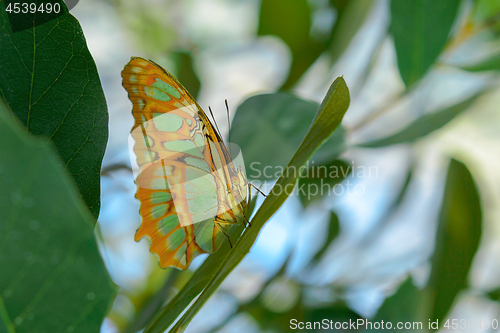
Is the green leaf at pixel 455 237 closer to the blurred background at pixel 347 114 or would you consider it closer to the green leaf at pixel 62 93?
the blurred background at pixel 347 114

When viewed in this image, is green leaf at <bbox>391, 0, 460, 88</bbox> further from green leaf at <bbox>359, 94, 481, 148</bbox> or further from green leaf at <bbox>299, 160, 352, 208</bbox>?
green leaf at <bbox>299, 160, 352, 208</bbox>

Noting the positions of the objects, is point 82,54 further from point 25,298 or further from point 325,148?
point 325,148

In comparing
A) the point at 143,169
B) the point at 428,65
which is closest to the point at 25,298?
the point at 143,169

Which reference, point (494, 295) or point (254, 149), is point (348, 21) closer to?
point (254, 149)

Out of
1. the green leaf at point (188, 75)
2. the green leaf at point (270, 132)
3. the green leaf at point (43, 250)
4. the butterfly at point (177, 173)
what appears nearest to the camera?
the green leaf at point (43, 250)

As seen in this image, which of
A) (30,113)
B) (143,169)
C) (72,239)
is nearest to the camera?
(72,239)

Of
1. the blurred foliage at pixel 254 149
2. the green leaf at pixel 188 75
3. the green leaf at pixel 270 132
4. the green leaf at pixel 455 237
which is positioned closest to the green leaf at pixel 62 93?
the blurred foliage at pixel 254 149
